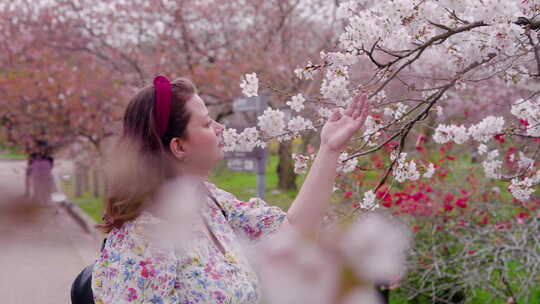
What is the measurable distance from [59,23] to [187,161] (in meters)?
10.6

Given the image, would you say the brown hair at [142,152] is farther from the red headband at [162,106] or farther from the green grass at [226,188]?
the green grass at [226,188]

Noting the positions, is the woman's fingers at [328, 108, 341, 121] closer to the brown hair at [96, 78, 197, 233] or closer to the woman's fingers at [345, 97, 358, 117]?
the woman's fingers at [345, 97, 358, 117]

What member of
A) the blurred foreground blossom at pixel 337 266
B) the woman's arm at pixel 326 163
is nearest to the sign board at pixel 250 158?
the woman's arm at pixel 326 163

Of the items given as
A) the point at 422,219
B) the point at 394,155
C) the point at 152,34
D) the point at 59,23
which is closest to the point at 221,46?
the point at 152,34

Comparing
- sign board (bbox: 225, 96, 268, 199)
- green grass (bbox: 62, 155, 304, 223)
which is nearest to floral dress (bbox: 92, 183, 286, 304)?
sign board (bbox: 225, 96, 268, 199)

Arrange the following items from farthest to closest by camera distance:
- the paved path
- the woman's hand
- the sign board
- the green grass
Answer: the green grass → the sign board → the paved path → the woman's hand

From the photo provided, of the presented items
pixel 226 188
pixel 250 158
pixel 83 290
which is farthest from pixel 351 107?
pixel 226 188

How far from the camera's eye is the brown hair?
57.0 inches

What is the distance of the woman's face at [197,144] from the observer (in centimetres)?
152

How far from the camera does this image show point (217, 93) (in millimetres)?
10227

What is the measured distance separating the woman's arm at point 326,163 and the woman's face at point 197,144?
294 millimetres

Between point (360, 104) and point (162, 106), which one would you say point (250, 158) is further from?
point (360, 104)

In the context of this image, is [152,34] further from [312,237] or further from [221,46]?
[312,237]

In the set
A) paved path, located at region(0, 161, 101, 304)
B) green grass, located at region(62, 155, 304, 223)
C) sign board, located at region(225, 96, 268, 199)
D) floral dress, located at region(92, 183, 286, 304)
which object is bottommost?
paved path, located at region(0, 161, 101, 304)
